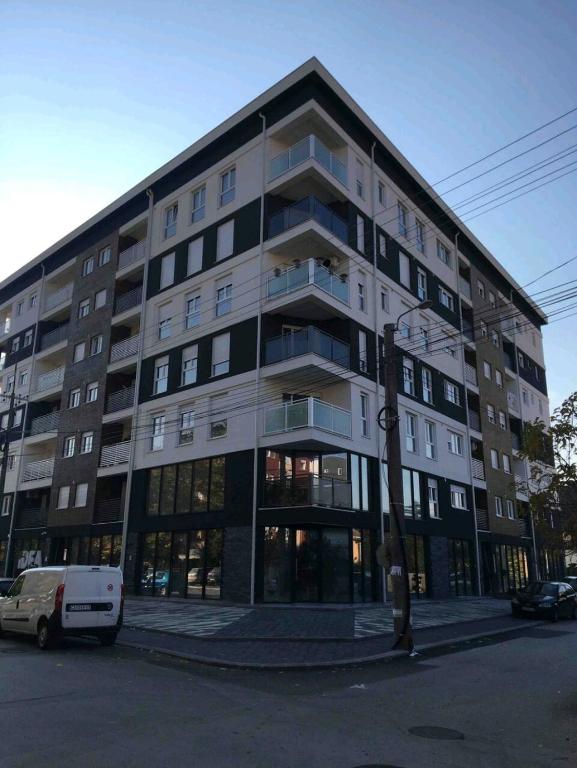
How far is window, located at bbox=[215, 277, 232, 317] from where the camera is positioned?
26.6 meters

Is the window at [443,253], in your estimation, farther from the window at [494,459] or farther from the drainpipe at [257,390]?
the drainpipe at [257,390]

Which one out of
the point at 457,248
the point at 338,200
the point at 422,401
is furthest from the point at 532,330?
the point at 338,200

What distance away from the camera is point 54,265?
129 ft

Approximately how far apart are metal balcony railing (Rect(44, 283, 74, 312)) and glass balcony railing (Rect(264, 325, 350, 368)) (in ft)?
60.0

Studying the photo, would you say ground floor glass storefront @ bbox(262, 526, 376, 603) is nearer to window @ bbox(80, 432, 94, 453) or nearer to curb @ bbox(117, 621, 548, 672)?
curb @ bbox(117, 621, 548, 672)

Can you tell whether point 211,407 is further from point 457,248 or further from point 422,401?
point 457,248

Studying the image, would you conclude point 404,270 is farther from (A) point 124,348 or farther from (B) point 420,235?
(A) point 124,348

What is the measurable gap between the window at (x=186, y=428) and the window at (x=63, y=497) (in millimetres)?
9075

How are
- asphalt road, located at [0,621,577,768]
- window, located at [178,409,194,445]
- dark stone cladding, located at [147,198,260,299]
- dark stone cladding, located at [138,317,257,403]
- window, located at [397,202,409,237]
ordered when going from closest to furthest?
asphalt road, located at [0,621,577,768], dark stone cladding, located at [138,317,257,403], dark stone cladding, located at [147,198,260,299], window, located at [178,409,194,445], window, located at [397,202,409,237]

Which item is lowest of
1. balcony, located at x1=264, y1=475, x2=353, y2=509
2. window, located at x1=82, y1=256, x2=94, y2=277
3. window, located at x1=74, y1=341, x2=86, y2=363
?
balcony, located at x1=264, y1=475, x2=353, y2=509

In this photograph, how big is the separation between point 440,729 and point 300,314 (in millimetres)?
19406

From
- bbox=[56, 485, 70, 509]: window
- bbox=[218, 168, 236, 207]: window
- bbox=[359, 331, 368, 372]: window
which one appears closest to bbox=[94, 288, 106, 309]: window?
bbox=[218, 168, 236, 207]: window

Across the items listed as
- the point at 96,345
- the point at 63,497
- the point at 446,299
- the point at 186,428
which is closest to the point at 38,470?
the point at 63,497

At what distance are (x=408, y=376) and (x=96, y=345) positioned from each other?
651 inches
